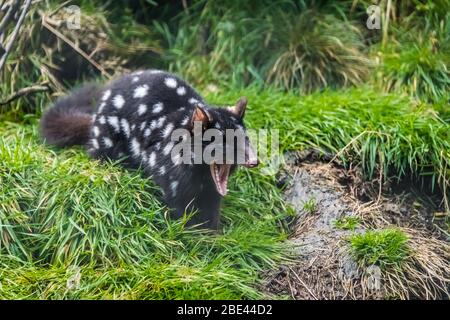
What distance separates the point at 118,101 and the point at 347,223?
5.60ft

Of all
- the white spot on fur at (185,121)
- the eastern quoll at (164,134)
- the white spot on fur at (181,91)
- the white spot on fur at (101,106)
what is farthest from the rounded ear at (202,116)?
the white spot on fur at (101,106)

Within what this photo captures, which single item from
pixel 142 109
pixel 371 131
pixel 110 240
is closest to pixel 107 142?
pixel 142 109

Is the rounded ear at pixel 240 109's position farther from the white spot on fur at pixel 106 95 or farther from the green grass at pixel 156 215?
the white spot on fur at pixel 106 95

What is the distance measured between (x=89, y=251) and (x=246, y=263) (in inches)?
36.6

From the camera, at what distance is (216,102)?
20.6 feet

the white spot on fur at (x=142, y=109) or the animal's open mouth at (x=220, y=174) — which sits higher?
the white spot on fur at (x=142, y=109)

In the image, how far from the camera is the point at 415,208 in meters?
5.56

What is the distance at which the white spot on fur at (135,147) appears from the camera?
5270mm

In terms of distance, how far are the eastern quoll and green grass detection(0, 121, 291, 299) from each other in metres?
0.14

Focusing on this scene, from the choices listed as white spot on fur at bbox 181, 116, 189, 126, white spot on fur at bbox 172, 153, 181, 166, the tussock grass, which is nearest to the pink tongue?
white spot on fur at bbox 172, 153, 181, 166

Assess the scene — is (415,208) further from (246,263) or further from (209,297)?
(209,297)

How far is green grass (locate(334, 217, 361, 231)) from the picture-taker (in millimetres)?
5172

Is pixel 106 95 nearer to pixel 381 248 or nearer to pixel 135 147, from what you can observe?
pixel 135 147
